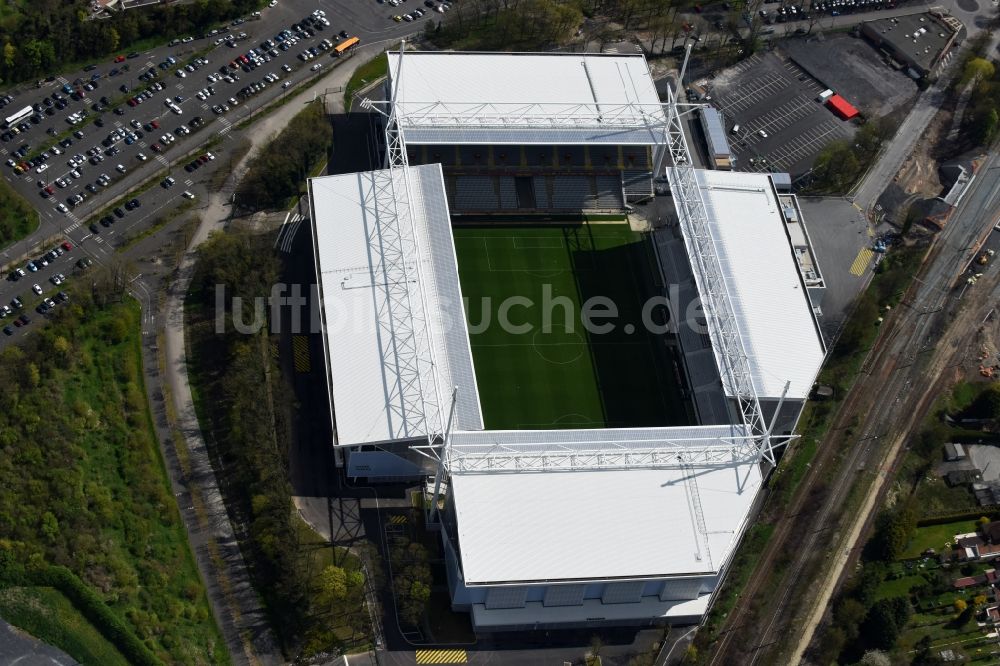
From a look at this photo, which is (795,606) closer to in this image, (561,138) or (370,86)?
(561,138)

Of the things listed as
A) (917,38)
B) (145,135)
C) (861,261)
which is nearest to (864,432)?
(861,261)

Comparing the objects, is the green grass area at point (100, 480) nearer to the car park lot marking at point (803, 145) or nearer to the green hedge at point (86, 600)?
the green hedge at point (86, 600)

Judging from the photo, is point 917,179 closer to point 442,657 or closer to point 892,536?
point 892,536

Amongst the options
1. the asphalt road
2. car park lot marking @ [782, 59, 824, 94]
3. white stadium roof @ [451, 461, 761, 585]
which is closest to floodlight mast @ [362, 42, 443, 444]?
white stadium roof @ [451, 461, 761, 585]

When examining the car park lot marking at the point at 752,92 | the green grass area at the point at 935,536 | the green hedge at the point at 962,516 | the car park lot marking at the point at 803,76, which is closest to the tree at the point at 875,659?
the green grass area at the point at 935,536

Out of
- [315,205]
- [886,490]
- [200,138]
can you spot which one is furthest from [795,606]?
[200,138]
